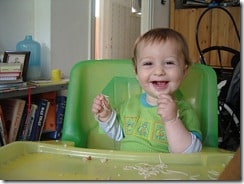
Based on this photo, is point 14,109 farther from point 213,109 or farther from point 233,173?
point 233,173

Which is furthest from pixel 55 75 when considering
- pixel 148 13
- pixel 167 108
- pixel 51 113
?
pixel 148 13

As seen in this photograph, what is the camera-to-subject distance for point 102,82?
109 cm

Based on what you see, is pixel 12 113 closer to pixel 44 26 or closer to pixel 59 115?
pixel 59 115

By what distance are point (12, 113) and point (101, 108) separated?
1035mm

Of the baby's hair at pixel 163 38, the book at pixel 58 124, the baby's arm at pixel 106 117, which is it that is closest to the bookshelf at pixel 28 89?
the book at pixel 58 124

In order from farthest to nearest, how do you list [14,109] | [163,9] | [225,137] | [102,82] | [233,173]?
[163,9] → [14,109] → [225,137] → [102,82] → [233,173]

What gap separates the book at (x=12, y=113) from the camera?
1.77 meters

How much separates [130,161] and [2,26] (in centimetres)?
185

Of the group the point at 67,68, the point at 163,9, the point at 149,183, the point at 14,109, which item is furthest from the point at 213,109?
the point at 163,9

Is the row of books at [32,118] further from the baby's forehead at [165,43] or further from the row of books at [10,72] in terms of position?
the baby's forehead at [165,43]

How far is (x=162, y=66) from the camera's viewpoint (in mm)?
880

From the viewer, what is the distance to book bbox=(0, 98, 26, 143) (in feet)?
5.82

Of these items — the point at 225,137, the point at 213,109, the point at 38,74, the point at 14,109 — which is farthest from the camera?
the point at 38,74

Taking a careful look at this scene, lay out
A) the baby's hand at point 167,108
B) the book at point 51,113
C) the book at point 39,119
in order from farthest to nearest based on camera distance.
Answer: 1. the book at point 51,113
2. the book at point 39,119
3. the baby's hand at point 167,108
